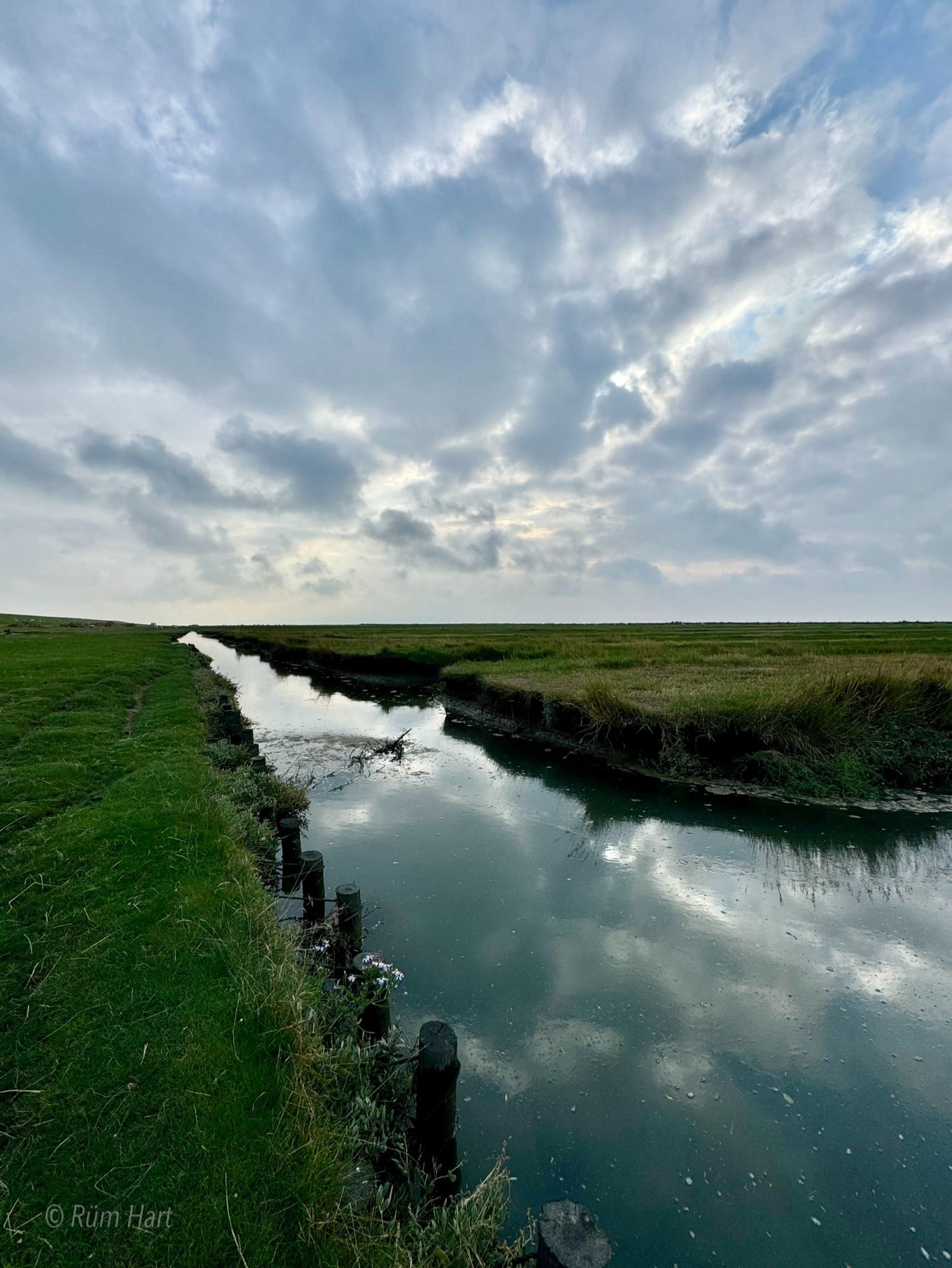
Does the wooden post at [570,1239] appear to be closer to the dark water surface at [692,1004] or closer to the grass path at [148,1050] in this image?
the grass path at [148,1050]

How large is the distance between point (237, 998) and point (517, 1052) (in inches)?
98.8

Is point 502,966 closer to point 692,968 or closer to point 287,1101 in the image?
point 692,968

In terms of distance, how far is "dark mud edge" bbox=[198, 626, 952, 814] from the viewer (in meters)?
11.0

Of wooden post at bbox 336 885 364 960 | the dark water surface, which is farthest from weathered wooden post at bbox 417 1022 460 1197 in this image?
wooden post at bbox 336 885 364 960

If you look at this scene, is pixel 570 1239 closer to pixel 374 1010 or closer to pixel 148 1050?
pixel 374 1010

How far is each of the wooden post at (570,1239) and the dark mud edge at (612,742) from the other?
33.8 feet

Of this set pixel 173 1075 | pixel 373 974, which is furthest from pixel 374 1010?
pixel 173 1075

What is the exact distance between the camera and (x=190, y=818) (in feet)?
22.1

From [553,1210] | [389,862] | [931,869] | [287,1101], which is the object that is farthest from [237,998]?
[931,869]

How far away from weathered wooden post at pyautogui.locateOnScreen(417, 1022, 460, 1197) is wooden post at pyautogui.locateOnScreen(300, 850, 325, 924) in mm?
3199

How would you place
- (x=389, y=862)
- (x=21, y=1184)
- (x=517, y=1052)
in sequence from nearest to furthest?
(x=21, y=1184)
(x=517, y=1052)
(x=389, y=862)

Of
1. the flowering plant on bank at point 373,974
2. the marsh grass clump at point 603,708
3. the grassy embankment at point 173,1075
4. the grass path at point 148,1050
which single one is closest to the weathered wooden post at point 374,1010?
the flowering plant on bank at point 373,974

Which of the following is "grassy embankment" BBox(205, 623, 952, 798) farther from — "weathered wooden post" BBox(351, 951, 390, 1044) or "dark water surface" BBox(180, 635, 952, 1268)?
"weathered wooden post" BBox(351, 951, 390, 1044)

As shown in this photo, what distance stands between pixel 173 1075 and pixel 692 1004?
4.61 meters
